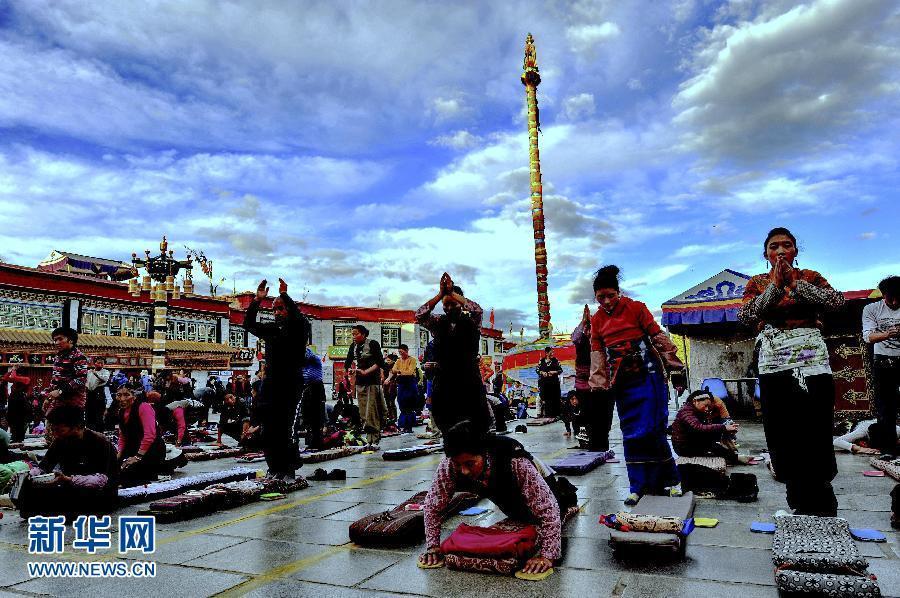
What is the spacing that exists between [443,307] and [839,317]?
9.10m

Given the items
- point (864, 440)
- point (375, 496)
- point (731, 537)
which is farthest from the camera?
point (864, 440)

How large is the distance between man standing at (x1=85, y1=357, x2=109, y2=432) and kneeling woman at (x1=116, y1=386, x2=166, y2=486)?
3.04 metres

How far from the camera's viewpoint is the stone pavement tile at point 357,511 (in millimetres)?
4809

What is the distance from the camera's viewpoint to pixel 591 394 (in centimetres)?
810

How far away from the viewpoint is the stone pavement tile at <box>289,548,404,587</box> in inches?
129

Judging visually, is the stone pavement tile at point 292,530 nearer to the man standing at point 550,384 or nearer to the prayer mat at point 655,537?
the prayer mat at point 655,537

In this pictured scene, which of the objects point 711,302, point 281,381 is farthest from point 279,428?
point 711,302

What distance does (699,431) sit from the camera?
6539 mm

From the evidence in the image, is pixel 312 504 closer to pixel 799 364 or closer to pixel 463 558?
pixel 463 558

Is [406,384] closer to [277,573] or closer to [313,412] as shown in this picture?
[313,412]

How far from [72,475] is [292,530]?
7.41 feet

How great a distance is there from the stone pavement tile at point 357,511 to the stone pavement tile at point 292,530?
0.12 m

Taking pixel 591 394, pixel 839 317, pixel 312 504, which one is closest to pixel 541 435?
pixel 591 394

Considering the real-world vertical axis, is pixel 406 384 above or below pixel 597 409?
above
